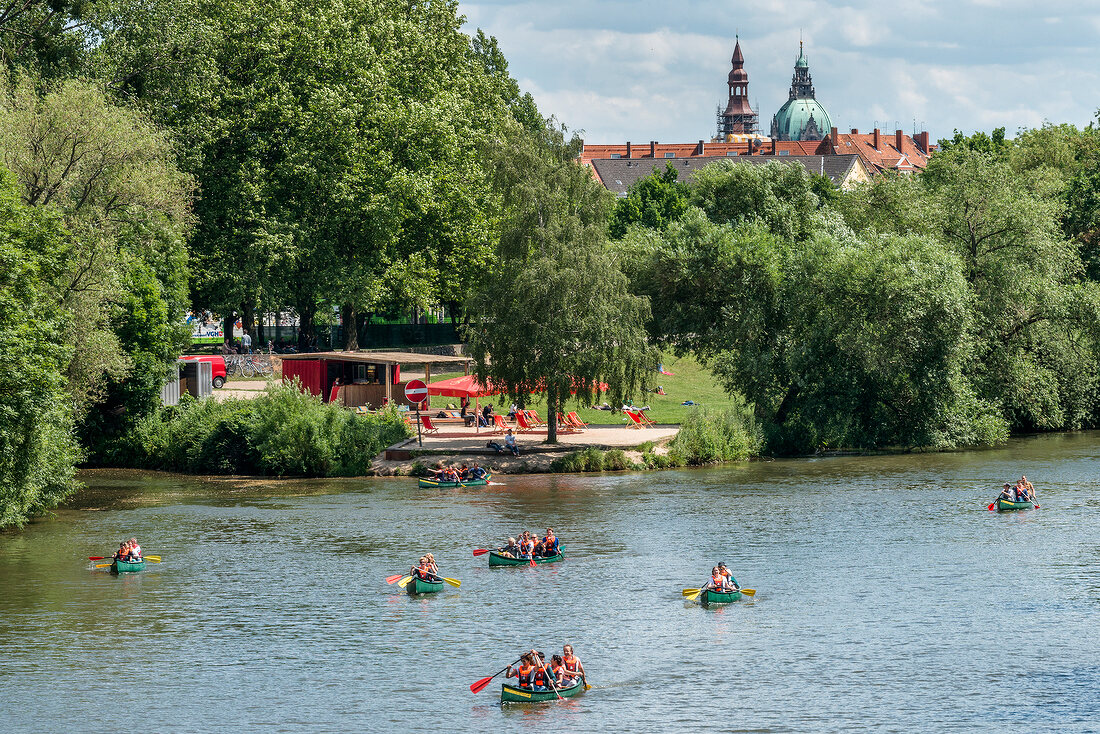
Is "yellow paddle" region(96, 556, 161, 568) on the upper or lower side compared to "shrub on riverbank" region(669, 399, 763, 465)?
lower

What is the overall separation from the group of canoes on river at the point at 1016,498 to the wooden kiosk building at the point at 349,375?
33030mm

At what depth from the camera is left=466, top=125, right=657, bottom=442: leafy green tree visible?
58.6 meters

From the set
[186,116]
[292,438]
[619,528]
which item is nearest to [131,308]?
[292,438]

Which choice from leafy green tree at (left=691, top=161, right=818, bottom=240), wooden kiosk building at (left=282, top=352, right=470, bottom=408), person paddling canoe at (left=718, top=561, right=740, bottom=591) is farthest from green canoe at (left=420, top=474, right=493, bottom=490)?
leafy green tree at (left=691, top=161, right=818, bottom=240)

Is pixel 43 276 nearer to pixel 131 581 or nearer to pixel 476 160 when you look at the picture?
pixel 131 581

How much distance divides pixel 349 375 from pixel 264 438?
11.7 meters

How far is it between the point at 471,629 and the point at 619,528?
1317cm

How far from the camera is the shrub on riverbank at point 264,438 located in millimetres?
60562

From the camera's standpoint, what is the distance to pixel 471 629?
Answer: 34.8 metres

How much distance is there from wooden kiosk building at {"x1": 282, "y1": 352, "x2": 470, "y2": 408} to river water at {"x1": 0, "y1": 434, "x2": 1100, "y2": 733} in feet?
49.4

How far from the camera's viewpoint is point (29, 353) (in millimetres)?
43250

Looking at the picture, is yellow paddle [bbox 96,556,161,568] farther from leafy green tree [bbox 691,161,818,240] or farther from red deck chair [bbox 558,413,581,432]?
leafy green tree [bbox 691,161,818,240]

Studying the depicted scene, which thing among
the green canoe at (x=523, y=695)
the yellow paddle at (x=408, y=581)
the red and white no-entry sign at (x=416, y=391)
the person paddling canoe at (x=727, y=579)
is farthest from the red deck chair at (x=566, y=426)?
the green canoe at (x=523, y=695)

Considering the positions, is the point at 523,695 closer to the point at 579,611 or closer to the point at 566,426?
the point at 579,611
